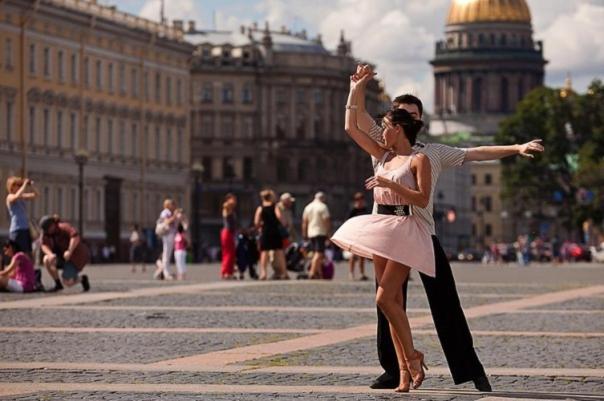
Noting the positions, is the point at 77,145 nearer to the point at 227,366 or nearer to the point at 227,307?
the point at 227,307

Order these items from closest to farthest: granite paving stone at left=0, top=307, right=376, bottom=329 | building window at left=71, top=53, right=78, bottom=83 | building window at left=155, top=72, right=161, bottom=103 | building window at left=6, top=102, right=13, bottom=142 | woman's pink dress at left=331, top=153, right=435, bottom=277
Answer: woman's pink dress at left=331, top=153, right=435, bottom=277
granite paving stone at left=0, top=307, right=376, bottom=329
building window at left=6, top=102, right=13, bottom=142
building window at left=71, top=53, right=78, bottom=83
building window at left=155, top=72, right=161, bottom=103

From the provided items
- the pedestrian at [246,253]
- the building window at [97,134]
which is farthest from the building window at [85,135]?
the pedestrian at [246,253]

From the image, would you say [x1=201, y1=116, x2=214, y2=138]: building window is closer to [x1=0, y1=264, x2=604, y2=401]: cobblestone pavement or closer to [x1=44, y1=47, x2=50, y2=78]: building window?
[x1=44, y1=47, x2=50, y2=78]: building window

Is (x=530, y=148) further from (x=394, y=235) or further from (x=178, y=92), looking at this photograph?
(x=178, y=92)

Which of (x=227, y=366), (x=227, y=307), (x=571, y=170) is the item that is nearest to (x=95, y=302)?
(x=227, y=307)

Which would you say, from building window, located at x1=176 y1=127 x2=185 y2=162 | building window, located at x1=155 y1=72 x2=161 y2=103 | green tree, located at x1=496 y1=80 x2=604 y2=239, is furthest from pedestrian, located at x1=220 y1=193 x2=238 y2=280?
green tree, located at x1=496 y1=80 x2=604 y2=239

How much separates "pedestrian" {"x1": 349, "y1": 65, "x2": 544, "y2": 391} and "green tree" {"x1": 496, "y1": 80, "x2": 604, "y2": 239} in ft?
443

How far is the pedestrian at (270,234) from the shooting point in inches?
1577

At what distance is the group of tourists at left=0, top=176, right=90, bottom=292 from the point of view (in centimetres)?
3144

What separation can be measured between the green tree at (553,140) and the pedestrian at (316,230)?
360ft

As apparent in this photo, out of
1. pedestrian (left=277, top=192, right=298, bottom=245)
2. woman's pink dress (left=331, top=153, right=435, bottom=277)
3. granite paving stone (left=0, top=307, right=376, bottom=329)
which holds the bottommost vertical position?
granite paving stone (left=0, top=307, right=376, bottom=329)

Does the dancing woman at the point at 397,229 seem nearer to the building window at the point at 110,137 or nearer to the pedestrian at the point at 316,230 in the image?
the pedestrian at the point at 316,230

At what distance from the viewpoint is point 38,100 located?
96250 mm

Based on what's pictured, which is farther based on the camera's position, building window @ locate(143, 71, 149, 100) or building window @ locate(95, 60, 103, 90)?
building window @ locate(143, 71, 149, 100)
